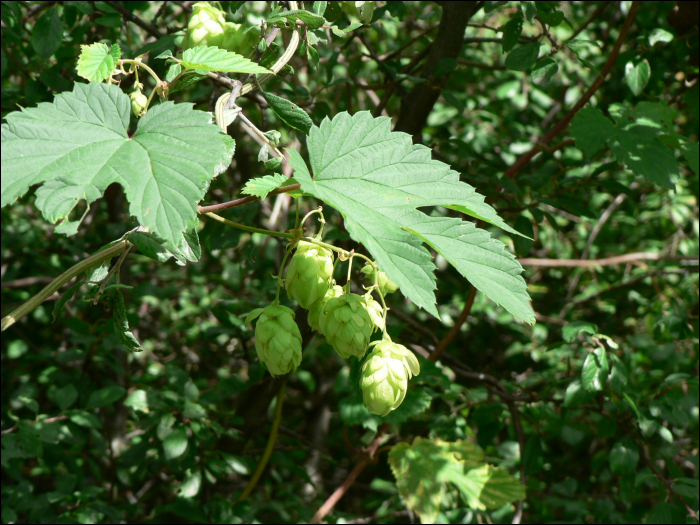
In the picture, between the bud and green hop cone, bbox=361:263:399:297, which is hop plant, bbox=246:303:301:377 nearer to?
green hop cone, bbox=361:263:399:297

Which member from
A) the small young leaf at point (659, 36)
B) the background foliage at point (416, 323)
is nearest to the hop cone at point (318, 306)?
the background foliage at point (416, 323)

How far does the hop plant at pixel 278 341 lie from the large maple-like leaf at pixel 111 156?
293 millimetres

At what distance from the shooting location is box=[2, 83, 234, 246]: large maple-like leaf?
29.4 inches

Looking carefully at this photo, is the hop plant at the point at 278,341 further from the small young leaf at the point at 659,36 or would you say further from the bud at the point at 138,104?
the small young leaf at the point at 659,36

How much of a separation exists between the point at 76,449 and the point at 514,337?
2.30 meters

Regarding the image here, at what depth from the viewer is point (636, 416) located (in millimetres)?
1872

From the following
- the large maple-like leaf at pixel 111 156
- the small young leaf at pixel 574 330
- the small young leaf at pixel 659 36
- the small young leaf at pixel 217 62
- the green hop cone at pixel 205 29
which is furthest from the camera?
the small young leaf at pixel 659 36

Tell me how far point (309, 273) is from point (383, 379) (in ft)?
0.73

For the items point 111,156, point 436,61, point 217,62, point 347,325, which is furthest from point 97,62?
point 436,61

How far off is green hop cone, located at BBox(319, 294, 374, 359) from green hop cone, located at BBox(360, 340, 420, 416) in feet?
0.15

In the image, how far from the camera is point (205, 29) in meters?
1.27

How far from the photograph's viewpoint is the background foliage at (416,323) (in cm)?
191

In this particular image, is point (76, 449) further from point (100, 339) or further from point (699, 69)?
point (699, 69)

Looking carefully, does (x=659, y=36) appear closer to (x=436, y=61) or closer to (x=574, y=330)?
(x=436, y=61)
